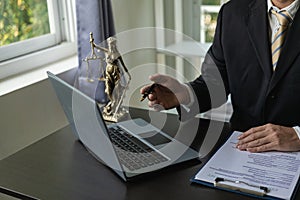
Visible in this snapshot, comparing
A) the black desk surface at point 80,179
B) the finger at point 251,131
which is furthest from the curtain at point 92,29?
the finger at point 251,131

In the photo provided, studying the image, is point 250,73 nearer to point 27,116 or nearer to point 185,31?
point 27,116

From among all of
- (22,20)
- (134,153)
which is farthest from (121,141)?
(22,20)

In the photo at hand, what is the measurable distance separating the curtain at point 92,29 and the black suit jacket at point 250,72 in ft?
2.01

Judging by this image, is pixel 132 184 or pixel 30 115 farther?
pixel 30 115

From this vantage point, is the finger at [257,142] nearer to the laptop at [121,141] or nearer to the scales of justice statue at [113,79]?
the laptop at [121,141]

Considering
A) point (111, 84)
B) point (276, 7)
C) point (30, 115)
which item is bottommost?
point (30, 115)

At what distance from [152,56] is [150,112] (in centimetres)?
125

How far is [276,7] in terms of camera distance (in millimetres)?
1563

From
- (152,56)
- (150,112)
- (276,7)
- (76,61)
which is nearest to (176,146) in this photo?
(150,112)

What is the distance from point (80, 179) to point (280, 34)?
0.89m

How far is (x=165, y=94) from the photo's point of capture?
59.7 inches

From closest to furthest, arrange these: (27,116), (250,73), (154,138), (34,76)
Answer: (154,138), (250,73), (27,116), (34,76)

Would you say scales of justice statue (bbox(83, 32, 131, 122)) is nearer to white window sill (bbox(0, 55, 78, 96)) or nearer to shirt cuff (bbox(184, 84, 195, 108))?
shirt cuff (bbox(184, 84, 195, 108))

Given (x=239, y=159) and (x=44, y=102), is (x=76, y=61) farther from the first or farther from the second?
(x=239, y=159)
